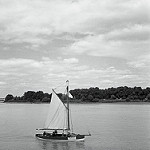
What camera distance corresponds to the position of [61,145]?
54219 mm

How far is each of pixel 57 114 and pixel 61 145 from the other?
6315 millimetres

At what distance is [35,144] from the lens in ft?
181

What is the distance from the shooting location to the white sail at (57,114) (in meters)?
57.7

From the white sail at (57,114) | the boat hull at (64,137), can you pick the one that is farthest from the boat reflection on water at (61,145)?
the white sail at (57,114)

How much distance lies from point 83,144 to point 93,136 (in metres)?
9.88

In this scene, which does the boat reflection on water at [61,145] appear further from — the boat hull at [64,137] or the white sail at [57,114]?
the white sail at [57,114]

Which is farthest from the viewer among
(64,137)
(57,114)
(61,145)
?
(57,114)

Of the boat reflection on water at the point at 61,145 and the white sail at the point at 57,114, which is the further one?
the white sail at the point at 57,114

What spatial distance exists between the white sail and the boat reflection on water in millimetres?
3551

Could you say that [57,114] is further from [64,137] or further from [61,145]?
[61,145]

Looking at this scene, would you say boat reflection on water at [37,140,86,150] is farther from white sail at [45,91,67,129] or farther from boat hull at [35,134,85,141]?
white sail at [45,91,67,129]

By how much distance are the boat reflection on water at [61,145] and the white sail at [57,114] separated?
3551 mm

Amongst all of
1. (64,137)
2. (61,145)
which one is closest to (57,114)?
(64,137)

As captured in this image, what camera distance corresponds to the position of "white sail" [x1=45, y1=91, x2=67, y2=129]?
57719mm
